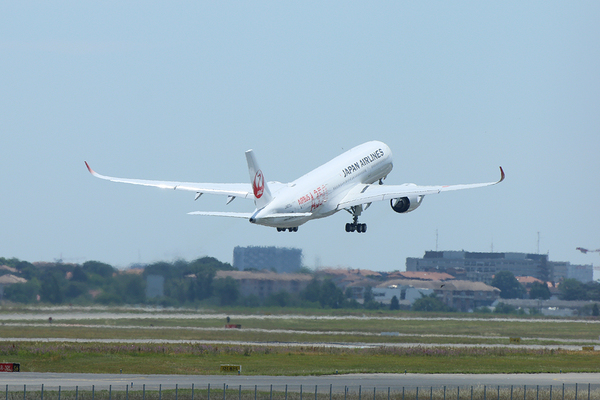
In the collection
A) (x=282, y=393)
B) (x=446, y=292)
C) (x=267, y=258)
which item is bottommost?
(x=282, y=393)

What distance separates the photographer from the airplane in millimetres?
61812

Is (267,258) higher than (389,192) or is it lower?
lower

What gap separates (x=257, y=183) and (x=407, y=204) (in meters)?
16.7

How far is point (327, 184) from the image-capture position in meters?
68.7

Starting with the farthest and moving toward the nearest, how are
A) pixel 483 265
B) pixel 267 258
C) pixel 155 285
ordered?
pixel 483 265
pixel 267 258
pixel 155 285

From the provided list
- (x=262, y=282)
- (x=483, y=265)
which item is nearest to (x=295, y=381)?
(x=262, y=282)

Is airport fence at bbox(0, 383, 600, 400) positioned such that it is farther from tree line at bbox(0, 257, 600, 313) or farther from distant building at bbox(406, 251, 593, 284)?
distant building at bbox(406, 251, 593, 284)

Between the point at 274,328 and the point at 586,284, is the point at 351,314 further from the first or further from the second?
the point at 586,284

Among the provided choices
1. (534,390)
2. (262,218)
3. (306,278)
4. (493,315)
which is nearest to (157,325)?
(306,278)

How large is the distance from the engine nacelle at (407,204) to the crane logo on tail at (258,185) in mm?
15715

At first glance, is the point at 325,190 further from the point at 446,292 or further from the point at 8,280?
the point at 446,292

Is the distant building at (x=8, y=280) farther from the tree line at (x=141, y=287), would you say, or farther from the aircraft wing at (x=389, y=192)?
the aircraft wing at (x=389, y=192)

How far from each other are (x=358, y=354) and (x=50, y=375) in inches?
1007

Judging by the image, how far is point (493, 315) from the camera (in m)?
132
